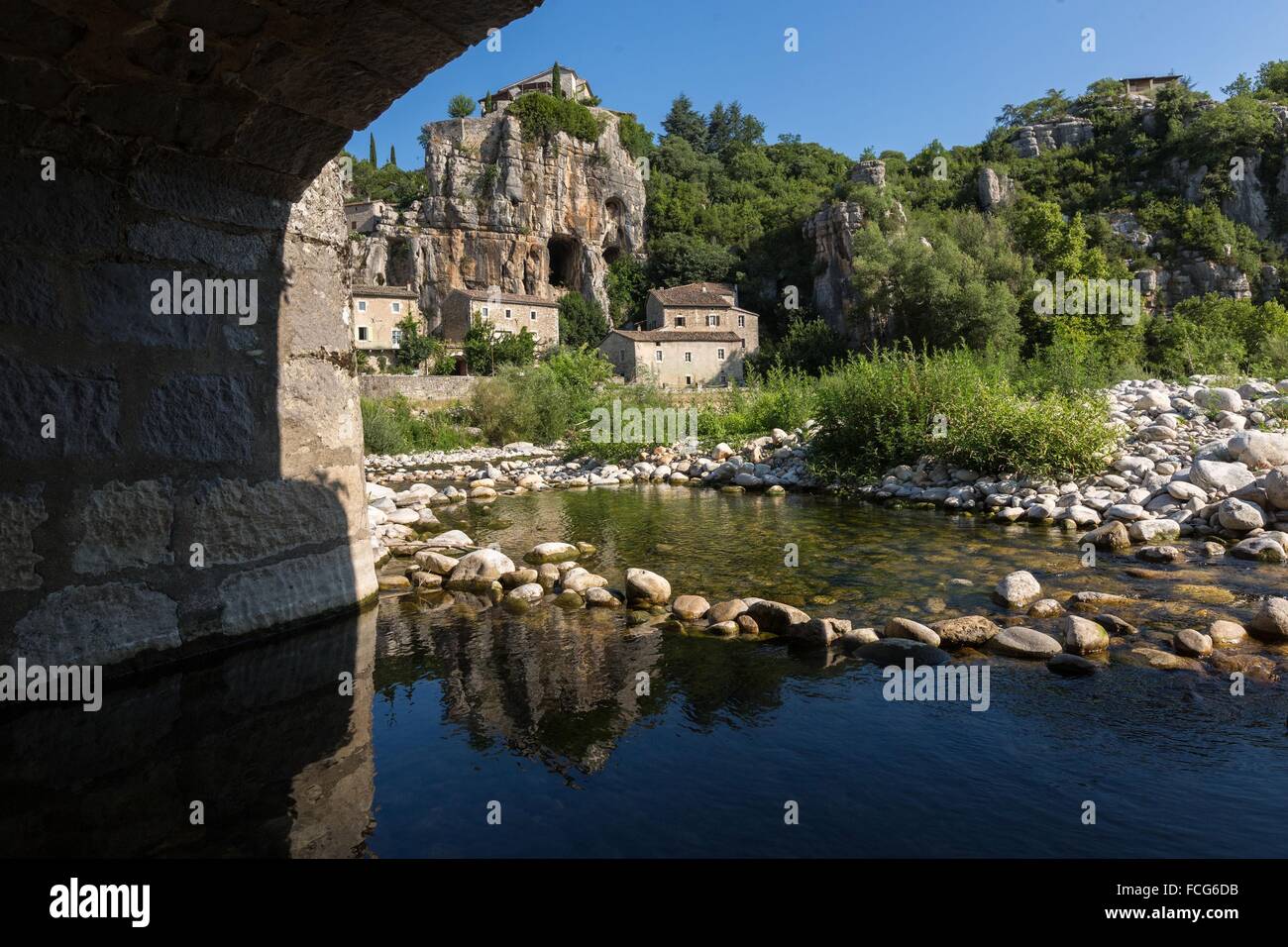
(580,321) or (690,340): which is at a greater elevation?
(580,321)

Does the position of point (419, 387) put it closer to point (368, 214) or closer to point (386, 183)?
point (368, 214)

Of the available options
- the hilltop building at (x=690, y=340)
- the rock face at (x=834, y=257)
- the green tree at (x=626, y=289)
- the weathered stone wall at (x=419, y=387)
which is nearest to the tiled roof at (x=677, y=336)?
the hilltop building at (x=690, y=340)

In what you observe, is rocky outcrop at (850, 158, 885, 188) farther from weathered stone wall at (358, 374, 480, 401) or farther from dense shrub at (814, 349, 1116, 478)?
dense shrub at (814, 349, 1116, 478)

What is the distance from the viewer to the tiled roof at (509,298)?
2088 inches

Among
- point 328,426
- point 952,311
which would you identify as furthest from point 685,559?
point 952,311

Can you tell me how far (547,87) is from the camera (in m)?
68.4

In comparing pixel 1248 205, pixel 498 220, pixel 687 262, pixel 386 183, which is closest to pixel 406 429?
pixel 498 220

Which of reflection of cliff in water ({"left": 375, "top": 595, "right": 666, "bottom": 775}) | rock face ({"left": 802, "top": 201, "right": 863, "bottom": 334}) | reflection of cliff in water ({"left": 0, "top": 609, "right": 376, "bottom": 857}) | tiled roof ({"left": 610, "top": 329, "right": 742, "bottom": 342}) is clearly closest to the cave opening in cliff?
tiled roof ({"left": 610, "top": 329, "right": 742, "bottom": 342})

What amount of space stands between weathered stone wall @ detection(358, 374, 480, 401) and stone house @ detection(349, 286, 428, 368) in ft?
64.0

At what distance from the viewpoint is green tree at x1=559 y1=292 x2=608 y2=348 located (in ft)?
194

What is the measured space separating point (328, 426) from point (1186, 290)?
194ft

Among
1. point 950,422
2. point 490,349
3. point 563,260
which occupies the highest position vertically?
point 563,260

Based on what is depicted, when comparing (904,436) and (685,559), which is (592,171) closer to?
(904,436)

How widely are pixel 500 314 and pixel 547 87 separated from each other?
95.4 ft
